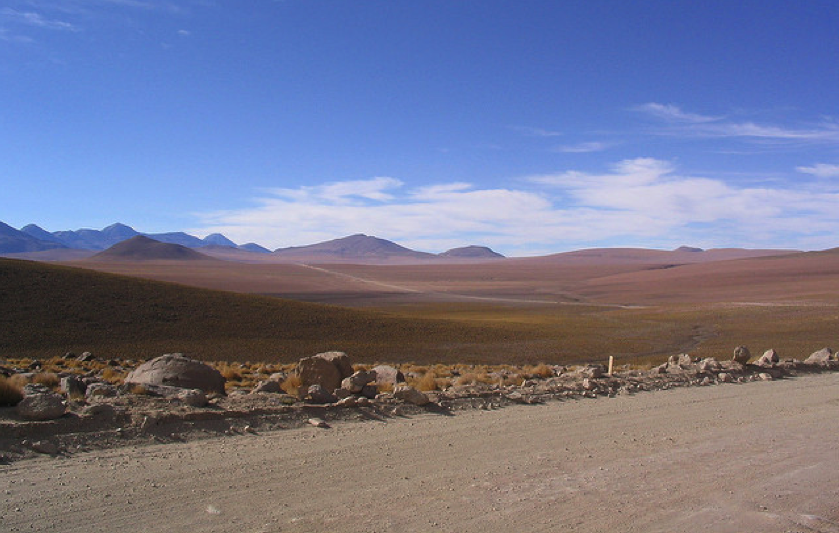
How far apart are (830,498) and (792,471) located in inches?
35.1

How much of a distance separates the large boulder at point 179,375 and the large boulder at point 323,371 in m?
1.65

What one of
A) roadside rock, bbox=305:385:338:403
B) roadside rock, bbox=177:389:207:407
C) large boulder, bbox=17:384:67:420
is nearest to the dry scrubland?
Result: roadside rock, bbox=305:385:338:403

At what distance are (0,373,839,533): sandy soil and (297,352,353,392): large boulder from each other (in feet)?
13.4

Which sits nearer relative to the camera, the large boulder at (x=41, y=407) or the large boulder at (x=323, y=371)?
the large boulder at (x=41, y=407)

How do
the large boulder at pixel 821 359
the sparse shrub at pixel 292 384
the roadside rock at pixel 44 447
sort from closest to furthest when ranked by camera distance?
the roadside rock at pixel 44 447 → the sparse shrub at pixel 292 384 → the large boulder at pixel 821 359

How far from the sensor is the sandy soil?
559 centimetres

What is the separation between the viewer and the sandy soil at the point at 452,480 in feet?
18.3

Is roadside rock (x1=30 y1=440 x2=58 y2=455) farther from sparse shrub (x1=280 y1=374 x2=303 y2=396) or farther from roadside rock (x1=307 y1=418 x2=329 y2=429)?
sparse shrub (x1=280 y1=374 x2=303 y2=396)

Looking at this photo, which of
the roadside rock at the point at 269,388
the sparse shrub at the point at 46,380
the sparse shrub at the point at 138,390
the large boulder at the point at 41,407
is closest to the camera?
the large boulder at the point at 41,407

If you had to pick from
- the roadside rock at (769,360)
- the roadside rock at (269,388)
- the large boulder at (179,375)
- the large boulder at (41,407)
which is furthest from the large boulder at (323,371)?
the roadside rock at (769,360)

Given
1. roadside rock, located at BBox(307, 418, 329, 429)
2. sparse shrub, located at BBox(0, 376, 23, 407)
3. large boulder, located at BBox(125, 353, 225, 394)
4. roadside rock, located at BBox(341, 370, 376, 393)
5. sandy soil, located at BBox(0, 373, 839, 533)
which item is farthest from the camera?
large boulder, located at BBox(125, 353, 225, 394)

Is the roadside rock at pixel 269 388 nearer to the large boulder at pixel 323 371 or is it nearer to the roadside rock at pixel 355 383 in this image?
the roadside rock at pixel 355 383

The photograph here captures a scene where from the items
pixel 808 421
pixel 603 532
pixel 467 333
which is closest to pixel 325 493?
pixel 603 532

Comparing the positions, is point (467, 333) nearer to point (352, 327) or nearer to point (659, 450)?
point (352, 327)
